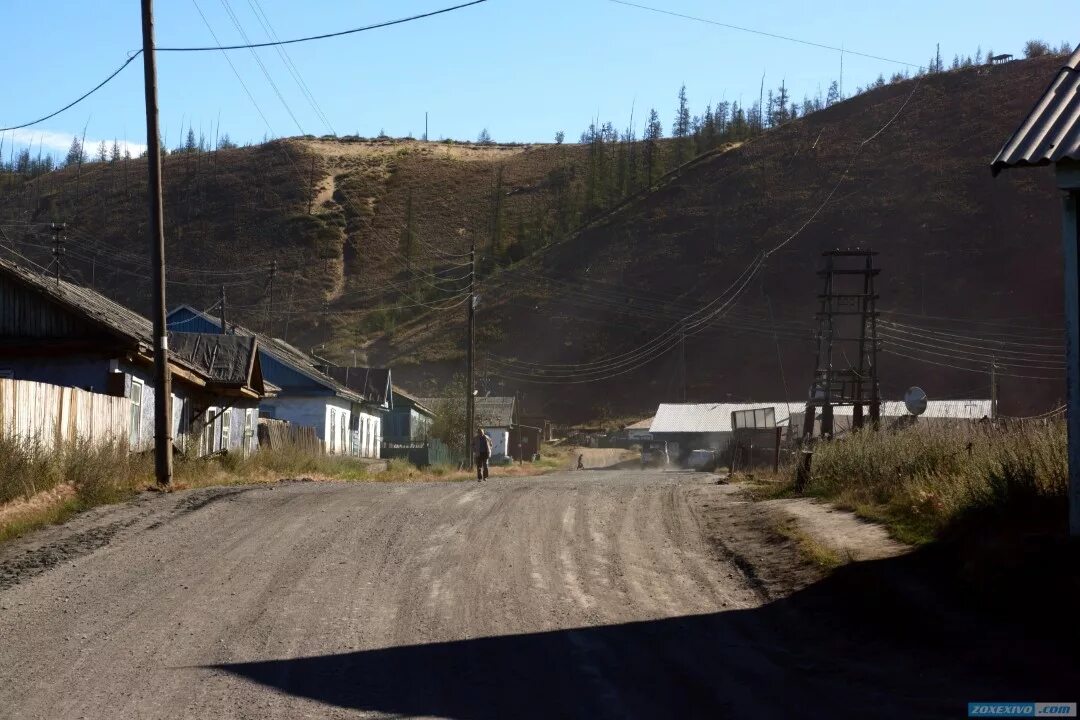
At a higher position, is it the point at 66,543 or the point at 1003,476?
the point at 1003,476

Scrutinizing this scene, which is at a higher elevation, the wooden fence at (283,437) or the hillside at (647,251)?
the hillside at (647,251)

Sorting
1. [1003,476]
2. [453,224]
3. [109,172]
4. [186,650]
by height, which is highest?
[109,172]

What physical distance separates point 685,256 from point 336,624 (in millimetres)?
85192

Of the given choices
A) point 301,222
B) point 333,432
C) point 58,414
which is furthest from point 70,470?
point 301,222

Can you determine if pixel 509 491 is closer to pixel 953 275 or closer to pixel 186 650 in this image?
pixel 186 650

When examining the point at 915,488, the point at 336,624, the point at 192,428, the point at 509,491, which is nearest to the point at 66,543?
the point at 336,624

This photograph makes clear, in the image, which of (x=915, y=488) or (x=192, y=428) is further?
(x=192, y=428)

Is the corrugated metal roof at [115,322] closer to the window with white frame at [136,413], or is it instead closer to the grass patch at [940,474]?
the window with white frame at [136,413]

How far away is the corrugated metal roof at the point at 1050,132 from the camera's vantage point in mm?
9219

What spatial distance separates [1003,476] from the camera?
11578 millimetres

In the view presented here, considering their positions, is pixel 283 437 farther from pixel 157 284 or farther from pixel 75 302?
pixel 157 284

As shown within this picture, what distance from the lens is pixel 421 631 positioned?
9.00 meters

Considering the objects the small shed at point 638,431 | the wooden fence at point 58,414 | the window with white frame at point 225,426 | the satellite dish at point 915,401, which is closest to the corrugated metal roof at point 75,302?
the wooden fence at point 58,414

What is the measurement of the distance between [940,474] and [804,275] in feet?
245
